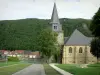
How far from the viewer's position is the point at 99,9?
48281 millimetres

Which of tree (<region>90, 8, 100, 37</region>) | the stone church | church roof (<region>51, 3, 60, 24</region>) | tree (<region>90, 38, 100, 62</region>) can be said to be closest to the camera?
tree (<region>90, 8, 100, 37</region>)

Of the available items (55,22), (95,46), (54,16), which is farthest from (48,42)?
(95,46)

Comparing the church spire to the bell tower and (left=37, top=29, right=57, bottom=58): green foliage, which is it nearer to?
the bell tower

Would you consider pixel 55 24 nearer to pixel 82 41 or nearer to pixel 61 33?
pixel 61 33

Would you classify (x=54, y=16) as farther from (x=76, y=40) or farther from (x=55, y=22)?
(x=76, y=40)

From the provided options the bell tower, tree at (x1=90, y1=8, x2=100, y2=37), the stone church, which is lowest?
the stone church

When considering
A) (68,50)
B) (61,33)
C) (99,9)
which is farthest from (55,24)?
(99,9)

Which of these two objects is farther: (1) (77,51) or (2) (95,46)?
(1) (77,51)

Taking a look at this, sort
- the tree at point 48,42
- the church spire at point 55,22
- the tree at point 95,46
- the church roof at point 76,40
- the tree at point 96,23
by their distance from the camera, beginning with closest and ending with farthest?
the tree at point 96,23
the tree at point 95,46
the tree at point 48,42
the church roof at point 76,40
the church spire at point 55,22

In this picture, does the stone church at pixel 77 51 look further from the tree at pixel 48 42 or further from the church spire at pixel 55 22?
the church spire at pixel 55 22

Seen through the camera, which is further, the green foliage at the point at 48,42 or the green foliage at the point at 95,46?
the green foliage at the point at 48,42

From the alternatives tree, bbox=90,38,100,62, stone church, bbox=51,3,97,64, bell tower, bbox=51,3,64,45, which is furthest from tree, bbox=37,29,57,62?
tree, bbox=90,38,100,62

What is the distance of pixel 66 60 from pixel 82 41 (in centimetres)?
835

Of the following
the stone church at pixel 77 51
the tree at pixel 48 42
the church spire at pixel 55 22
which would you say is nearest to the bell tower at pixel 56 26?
the church spire at pixel 55 22
